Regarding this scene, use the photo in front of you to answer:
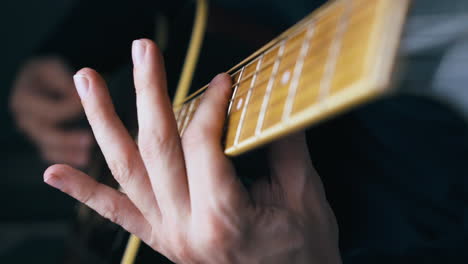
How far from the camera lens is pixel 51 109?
41.3 inches

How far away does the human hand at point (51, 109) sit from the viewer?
1.05m

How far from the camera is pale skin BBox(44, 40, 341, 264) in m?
0.40

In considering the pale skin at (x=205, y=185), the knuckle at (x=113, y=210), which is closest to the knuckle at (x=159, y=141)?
the pale skin at (x=205, y=185)

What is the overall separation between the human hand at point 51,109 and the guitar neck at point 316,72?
2.58ft

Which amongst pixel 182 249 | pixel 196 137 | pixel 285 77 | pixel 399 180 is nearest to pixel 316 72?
pixel 285 77

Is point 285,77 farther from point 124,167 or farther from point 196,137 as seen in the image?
point 124,167

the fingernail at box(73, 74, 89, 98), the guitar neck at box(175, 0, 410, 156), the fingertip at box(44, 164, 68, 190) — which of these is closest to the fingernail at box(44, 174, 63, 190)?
the fingertip at box(44, 164, 68, 190)

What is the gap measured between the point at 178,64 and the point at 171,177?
0.34 meters

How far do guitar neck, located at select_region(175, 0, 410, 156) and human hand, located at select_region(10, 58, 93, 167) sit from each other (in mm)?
786

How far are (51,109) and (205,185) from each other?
0.79 m

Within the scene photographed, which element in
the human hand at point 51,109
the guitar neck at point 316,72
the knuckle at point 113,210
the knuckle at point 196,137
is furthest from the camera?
the human hand at point 51,109

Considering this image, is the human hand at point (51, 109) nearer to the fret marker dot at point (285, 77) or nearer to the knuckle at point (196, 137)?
the knuckle at point (196, 137)

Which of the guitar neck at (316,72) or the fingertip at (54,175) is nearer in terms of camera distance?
the guitar neck at (316,72)

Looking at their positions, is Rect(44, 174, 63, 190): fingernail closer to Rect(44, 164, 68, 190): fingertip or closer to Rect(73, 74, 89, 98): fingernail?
Rect(44, 164, 68, 190): fingertip
